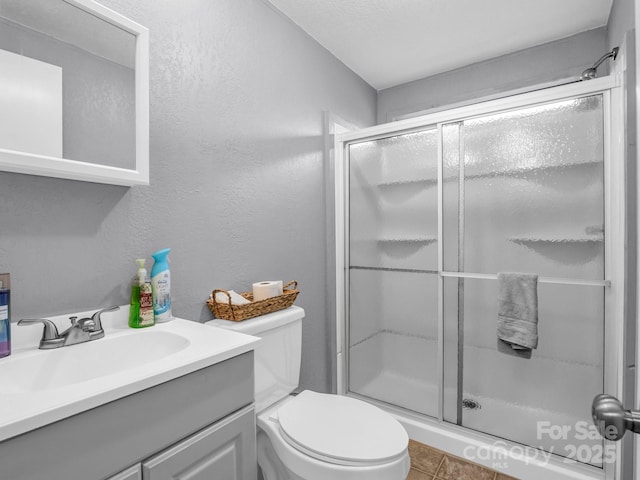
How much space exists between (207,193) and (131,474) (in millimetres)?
957

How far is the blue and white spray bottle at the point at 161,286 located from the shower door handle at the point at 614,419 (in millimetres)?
1132

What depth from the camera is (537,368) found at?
5.69ft

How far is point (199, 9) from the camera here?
1333 millimetres

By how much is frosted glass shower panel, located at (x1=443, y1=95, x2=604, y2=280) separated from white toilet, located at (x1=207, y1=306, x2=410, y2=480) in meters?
0.98

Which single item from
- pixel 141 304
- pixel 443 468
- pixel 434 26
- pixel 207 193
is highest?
pixel 434 26

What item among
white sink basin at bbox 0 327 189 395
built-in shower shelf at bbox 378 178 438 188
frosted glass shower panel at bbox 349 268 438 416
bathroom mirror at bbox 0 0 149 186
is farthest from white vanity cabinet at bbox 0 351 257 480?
built-in shower shelf at bbox 378 178 438 188

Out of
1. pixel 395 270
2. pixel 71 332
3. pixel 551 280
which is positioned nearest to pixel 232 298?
pixel 71 332

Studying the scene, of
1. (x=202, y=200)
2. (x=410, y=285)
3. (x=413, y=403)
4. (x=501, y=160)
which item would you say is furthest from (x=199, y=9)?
(x=413, y=403)

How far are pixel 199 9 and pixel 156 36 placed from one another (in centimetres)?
26

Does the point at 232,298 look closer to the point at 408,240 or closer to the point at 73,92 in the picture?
the point at 73,92

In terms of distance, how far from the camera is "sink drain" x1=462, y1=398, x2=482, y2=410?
1.82 metres

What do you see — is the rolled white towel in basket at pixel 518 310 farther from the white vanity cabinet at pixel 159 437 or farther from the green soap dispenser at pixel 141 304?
the green soap dispenser at pixel 141 304

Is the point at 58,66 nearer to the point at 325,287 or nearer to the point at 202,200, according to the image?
→ the point at 202,200

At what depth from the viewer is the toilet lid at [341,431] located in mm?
1051
